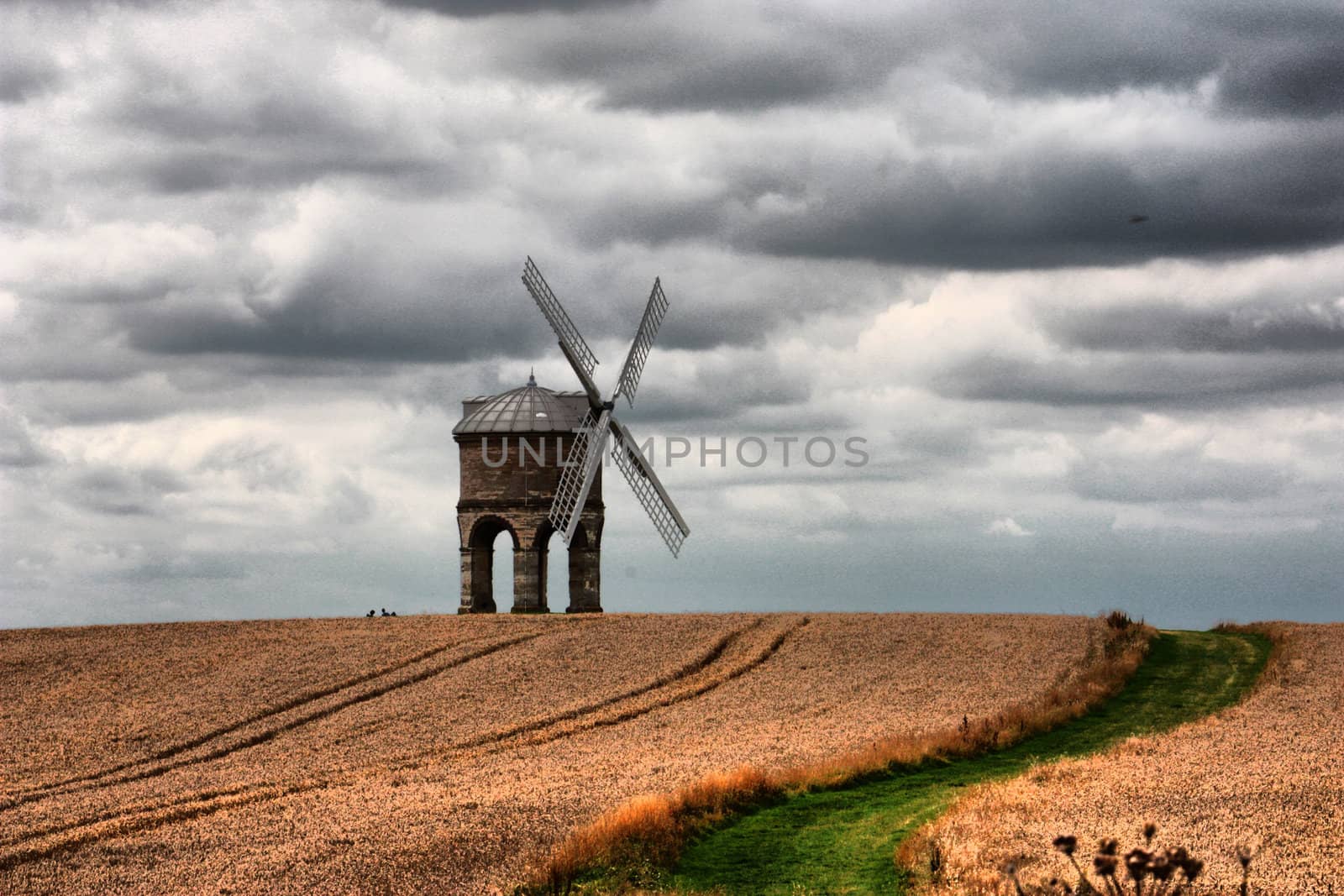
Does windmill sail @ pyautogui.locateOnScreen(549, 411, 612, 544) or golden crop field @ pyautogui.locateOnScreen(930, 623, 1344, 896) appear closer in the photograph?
golden crop field @ pyautogui.locateOnScreen(930, 623, 1344, 896)

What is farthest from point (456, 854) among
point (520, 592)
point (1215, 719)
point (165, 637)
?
point (520, 592)

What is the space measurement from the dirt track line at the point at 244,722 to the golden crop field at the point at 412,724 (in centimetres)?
10

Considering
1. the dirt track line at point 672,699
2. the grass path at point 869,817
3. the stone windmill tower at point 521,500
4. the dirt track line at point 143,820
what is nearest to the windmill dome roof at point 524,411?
the stone windmill tower at point 521,500

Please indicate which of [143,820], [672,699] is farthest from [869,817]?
[672,699]

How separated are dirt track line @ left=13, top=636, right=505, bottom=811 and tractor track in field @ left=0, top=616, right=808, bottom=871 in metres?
0.62

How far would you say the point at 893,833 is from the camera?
20328 millimetres

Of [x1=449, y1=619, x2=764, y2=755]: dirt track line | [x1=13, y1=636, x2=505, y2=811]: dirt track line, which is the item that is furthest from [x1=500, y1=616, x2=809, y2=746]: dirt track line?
[x1=13, y1=636, x2=505, y2=811]: dirt track line

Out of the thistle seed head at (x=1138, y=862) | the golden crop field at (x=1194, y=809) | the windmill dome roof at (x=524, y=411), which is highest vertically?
the windmill dome roof at (x=524, y=411)

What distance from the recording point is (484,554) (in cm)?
5712

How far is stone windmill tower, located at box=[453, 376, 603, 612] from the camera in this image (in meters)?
55.8

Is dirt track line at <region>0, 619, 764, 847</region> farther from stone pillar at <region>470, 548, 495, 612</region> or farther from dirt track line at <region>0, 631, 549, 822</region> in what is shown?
stone pillar at <region>470, 548, 495, 612</region>

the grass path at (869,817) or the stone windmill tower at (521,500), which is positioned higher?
the stone windmill tower at (521,500)

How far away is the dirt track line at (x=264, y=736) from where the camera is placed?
27.2 metres

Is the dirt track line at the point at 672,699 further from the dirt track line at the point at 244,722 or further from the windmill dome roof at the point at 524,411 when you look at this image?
the windmill dome roof at the point at 524,411
